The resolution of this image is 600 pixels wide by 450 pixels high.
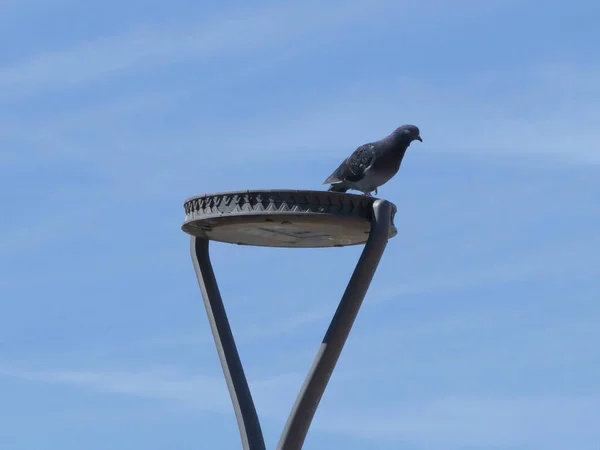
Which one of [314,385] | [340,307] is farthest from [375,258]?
[314,385]

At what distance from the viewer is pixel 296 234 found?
18609 millimetres

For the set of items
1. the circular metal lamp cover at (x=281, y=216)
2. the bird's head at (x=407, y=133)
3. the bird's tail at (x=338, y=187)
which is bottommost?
the circular metal lamp cover at (x=281, y=216)

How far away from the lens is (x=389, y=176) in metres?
19.5

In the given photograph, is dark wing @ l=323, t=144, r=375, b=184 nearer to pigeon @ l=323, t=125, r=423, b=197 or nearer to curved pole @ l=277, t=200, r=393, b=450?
pigeon @ l=323, t=125, r=423, b=197

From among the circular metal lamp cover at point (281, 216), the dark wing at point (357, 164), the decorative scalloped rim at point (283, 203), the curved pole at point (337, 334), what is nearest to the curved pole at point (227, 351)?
the circular metal lamp cover at point (281, 216)

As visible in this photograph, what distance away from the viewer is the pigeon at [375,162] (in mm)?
19328

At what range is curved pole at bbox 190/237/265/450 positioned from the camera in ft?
60.3

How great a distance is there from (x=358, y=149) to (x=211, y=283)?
3218 mm

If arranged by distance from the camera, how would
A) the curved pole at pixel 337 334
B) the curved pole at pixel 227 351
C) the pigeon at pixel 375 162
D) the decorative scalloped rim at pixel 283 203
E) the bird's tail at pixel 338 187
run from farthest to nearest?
the bird's tail at pixel 338 187 < the pigeon at pixel 375 162 < the curved pole at pixel 227 351 < the curved pole at pixel 337 334 < the decorative scalloped rim at pixel 283 203

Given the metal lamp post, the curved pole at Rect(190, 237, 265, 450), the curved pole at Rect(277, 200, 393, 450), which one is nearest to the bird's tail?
the metal lamp post

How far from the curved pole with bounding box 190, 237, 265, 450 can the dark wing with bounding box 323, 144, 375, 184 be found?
2.51 meters

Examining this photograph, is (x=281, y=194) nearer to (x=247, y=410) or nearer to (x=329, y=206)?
(x=329, y=206)

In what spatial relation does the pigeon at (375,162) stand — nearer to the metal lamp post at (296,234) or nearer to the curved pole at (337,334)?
the metal lamp post at (296,234)

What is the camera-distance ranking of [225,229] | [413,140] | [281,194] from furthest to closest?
[413,140] < [225,229] < [281,194]
